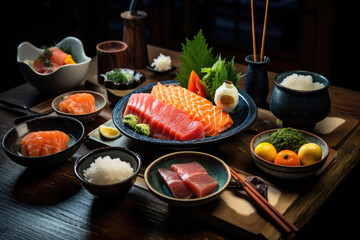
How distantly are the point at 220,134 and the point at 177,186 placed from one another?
462mm

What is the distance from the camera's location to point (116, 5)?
5.68 meters

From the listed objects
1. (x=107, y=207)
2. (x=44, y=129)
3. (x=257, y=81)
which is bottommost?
(x=107, y=207)

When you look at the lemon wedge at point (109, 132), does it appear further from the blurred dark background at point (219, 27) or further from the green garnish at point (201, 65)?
the blurred dark background at point (219, 27)

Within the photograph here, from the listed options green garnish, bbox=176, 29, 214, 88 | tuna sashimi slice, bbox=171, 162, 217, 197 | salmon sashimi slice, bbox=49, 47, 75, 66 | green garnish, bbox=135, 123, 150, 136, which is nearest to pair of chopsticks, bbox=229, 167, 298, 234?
tuna sashimi slice, bbox=171, 162, 217, 197

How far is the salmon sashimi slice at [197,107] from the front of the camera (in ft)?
6.72

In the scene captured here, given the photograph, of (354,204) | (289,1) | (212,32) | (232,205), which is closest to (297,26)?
(289,1)

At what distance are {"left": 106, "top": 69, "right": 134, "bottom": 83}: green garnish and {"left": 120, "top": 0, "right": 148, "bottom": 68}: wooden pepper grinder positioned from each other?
0.38 m

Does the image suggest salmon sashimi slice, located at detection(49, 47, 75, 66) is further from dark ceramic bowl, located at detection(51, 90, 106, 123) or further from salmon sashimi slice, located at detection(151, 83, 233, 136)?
salmon sashimi slice, located at detection(151, 83, 233, 136)

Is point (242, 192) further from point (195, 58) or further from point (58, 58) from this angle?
point (58, 58)

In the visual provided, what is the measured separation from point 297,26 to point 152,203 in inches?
114

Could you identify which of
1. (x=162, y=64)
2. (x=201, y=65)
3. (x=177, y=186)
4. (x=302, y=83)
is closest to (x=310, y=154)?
(x=302, y=83)

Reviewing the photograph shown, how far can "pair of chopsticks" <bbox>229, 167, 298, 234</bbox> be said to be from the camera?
4.87ft

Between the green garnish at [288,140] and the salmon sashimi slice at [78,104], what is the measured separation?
1.08m

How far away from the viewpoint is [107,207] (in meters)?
1.71
